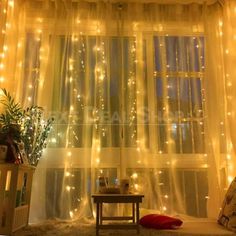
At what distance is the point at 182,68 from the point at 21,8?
6.11 ft

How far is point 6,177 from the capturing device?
2176 mm

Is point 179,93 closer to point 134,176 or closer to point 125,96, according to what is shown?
point 125,96

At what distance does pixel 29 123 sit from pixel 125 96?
100cm

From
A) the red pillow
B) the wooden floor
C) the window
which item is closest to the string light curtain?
the window

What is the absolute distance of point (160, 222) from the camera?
2338 millimetres

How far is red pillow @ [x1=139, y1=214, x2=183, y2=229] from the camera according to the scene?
2.33 meters

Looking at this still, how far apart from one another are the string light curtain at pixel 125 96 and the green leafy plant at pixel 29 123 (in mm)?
106

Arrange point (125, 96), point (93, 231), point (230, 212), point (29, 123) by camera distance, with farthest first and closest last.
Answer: point (125, 96)
point (29, 123)
point (230, 212)
point (93, 231)

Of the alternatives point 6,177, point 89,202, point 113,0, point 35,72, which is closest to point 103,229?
point 89,202

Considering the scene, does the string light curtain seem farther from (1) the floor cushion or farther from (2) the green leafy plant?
(1) the floor cushion

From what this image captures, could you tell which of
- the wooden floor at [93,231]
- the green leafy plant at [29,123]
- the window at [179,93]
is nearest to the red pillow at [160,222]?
the wooden floor at [93,231]

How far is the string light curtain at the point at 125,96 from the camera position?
2883 mm

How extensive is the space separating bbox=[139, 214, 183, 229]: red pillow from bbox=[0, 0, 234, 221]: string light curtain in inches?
16.8

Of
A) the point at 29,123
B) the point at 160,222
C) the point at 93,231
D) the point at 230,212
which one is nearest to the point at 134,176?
the point at 160,222
